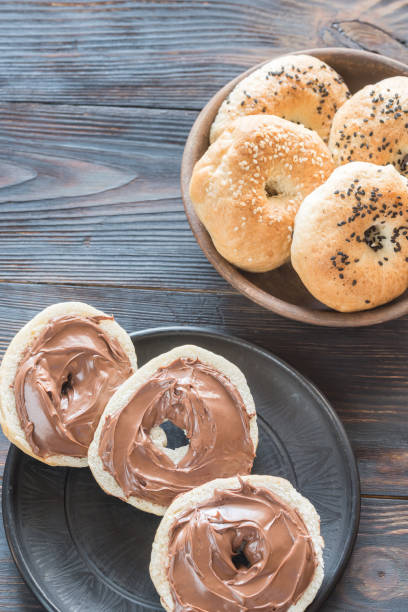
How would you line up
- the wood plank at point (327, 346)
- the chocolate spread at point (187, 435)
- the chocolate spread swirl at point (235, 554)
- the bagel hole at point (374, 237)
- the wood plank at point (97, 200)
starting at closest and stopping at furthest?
the chocolate spread swirl at point (235, 554) → the chocolate spread at point (187, 435) → the bagel hole at point (374, 237) → the wood plank at point (327, 346) → the wood plank at point (97, 200)

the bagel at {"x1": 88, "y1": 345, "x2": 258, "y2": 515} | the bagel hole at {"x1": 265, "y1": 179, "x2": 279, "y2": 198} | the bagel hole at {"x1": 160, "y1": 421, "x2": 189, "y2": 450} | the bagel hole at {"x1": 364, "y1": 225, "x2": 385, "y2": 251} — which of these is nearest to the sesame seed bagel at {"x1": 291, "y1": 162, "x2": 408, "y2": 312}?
the bagel hole at {"x1": 364, "y1": 225, "x2": 385, "y2": 251}

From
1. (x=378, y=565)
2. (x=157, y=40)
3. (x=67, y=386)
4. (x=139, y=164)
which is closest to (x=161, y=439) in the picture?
(x=67, y=386)

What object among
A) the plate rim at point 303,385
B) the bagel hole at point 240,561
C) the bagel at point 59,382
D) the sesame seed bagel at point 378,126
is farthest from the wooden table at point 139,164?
the bagel hole at point 240,561

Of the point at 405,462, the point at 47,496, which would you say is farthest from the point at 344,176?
the point at 47,496

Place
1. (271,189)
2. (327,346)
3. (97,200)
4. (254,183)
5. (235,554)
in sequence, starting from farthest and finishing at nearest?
(97,200) < (327,346) < (271,189) < (254,183) < (235,554)

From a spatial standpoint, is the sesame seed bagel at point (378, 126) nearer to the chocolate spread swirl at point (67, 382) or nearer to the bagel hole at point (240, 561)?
the chocolate spread swirl at point (67, 382)

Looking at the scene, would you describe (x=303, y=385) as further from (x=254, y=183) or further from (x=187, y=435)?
(x=254, y=183)
